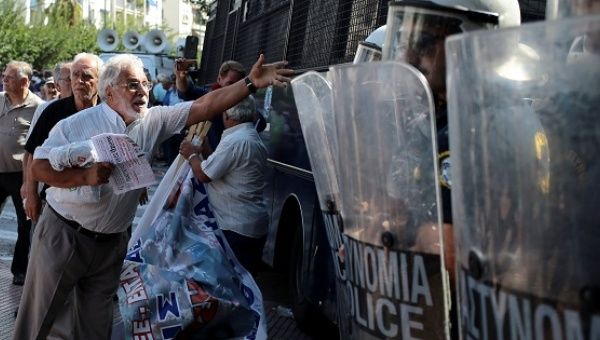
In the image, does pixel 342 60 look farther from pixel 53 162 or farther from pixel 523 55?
pixel 523 55

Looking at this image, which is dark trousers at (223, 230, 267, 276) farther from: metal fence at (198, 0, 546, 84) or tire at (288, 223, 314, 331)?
metal fence at (198, 0, 546, 84)

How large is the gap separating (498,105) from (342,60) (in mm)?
3751

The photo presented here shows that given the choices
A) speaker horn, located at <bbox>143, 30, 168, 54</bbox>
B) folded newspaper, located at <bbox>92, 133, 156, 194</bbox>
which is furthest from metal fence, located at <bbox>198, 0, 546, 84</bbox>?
speaker horn, located at <bbox>143, 30, 168, 54</bbox>

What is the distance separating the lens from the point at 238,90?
171 inches

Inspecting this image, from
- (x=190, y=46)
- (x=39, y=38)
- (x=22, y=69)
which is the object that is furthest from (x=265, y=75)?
(x=39, y=38)

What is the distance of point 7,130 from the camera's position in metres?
7.62

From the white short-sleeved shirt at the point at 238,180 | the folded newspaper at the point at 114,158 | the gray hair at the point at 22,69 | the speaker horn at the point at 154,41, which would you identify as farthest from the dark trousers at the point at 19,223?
the speaker horn at the point at 154,41

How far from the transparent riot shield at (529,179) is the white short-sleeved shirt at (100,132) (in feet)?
9.42

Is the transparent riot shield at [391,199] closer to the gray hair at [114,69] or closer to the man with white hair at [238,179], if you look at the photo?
the gray hair at [114,69]

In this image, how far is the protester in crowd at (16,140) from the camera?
7395 millimetres

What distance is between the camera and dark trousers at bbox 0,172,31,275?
289 inches

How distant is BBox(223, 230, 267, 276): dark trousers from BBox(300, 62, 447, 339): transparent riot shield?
3.70 meters

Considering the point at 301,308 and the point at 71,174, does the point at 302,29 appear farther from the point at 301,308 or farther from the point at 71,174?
the point at 71,174

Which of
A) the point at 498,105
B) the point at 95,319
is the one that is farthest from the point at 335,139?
the point at 95,319
